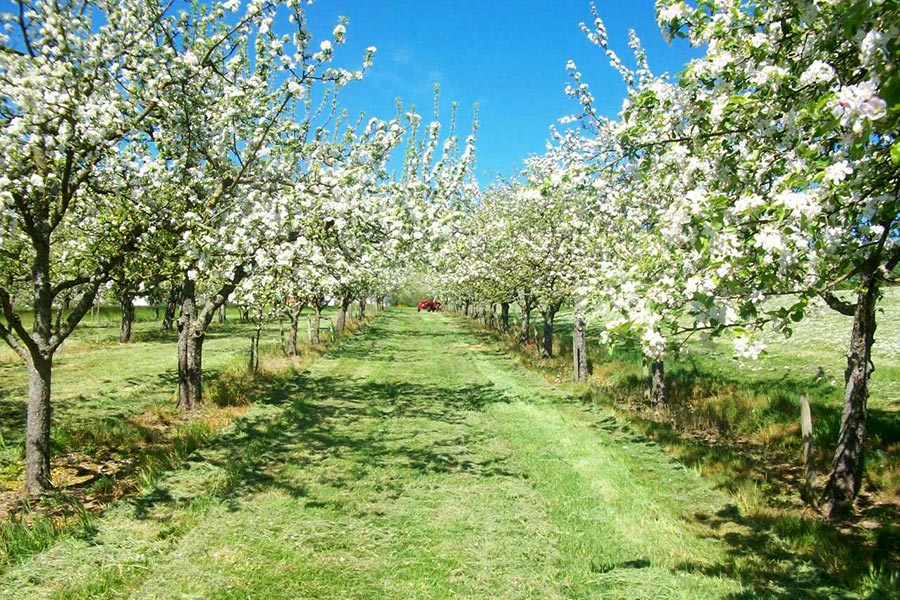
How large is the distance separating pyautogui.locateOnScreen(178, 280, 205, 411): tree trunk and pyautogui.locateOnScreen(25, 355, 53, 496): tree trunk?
20.6 feet

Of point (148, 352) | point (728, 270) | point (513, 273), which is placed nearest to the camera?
point (728, 270)

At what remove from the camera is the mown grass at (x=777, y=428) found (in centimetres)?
776

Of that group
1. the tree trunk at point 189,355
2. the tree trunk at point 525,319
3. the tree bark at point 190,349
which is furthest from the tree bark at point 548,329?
the tree trunk at point 189,355

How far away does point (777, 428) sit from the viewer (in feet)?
42.7

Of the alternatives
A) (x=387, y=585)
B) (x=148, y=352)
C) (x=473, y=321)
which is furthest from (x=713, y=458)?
(x=473, y=321)

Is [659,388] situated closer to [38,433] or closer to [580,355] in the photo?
[580,355]

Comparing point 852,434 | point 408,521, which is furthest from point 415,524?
point 852,434

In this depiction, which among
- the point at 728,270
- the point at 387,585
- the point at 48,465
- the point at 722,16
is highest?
the point at 722,16

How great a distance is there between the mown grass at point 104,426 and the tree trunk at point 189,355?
443 mm

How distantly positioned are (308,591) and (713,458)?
27.3 ft

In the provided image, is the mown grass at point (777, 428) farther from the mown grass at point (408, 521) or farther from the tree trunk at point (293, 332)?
the tree trunk at point (293, 332)

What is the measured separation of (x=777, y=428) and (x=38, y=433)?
14.3 metres

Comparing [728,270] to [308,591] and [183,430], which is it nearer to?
[308,591]

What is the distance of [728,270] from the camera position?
422 cm
